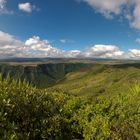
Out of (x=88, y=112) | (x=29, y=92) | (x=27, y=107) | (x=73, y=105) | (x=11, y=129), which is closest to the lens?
(x=11, y=129)

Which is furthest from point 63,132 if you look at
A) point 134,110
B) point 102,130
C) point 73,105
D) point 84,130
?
point 134,110

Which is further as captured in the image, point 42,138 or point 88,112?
point 88,112

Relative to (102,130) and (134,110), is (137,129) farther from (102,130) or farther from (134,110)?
(134,110)

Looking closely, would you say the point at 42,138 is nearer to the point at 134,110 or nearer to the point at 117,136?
the point at 117,136

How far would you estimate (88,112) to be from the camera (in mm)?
41406

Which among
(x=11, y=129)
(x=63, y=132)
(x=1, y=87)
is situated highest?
(x=1, y=87)

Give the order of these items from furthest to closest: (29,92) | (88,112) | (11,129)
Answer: (88,112) → (29,92) → (11,129)

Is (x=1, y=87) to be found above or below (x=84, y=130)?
above

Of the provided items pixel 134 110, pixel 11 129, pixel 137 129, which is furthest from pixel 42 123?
pixel 134 110

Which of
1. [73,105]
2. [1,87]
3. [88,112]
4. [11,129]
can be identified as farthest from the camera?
[73,105]

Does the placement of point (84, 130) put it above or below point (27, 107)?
below

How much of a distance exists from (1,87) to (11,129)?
22.9 ft

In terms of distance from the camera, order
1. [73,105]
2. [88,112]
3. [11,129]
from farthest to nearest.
Result: [73,105] < [88,112] < [11,129]

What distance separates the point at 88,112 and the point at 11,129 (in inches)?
683
